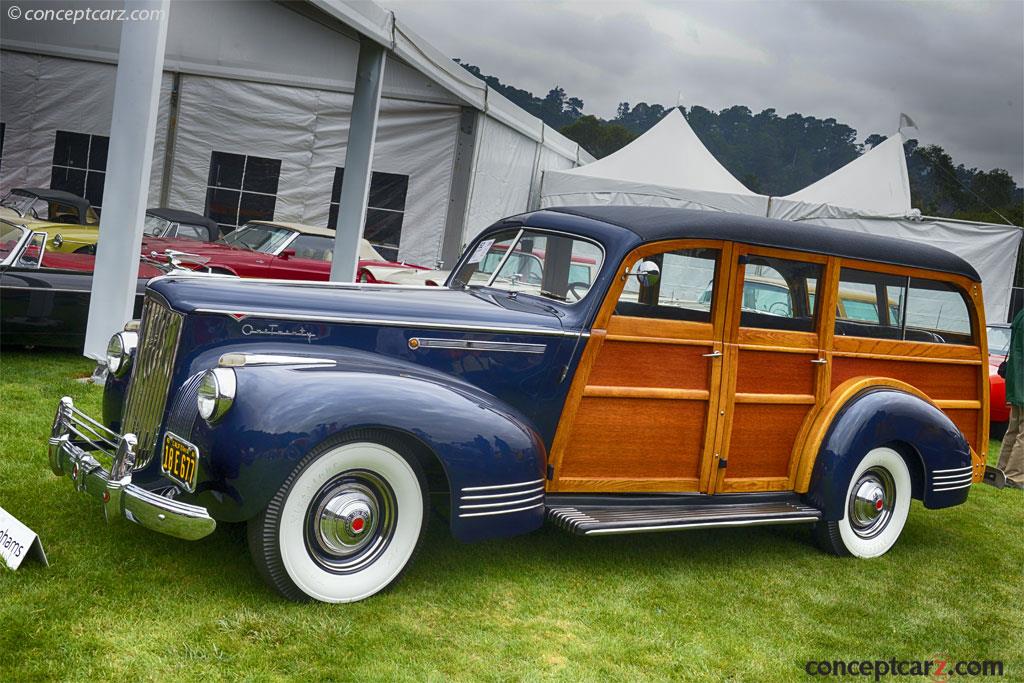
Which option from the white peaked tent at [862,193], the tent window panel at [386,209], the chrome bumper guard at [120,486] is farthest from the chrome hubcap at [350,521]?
the white peaked tent at [862,193]

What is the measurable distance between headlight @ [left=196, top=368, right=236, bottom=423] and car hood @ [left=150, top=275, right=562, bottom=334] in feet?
1.33

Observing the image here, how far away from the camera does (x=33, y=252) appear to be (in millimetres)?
8031

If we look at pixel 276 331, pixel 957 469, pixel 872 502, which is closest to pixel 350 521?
pixel 276 331

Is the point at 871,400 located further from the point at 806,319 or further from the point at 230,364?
the point at 230,364

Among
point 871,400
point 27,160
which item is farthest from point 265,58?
point 871,400

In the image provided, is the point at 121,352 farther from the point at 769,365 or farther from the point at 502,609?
the point at 769,365

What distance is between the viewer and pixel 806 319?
4.96 meters

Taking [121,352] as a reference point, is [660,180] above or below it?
above

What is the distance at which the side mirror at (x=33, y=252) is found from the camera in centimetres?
792

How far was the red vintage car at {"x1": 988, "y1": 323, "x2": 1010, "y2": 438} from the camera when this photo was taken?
966cm

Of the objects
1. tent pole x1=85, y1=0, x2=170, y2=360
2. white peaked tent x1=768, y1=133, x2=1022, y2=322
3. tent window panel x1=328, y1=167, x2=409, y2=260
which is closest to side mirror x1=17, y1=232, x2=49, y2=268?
tent pole x1=85, y1=0, x2=170, y2=360

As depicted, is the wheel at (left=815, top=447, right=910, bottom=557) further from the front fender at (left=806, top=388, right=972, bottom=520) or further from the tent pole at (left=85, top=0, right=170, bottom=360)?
the tent pole at (left=85, top=0, right=170, bottom=360)

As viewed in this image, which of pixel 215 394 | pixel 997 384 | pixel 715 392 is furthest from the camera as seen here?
pixel 997 384

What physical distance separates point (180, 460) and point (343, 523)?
26.4 inches
